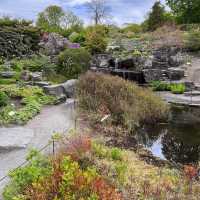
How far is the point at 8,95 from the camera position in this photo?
16359 mm

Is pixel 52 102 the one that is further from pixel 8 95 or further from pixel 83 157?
pixel 83 157

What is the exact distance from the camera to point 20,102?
15656mm

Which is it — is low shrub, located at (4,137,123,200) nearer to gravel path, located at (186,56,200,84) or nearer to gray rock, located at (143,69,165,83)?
gray rock, located at (143,69,165,83)

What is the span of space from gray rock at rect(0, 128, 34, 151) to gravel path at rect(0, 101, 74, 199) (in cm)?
15

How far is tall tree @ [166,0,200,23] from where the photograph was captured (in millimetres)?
47844

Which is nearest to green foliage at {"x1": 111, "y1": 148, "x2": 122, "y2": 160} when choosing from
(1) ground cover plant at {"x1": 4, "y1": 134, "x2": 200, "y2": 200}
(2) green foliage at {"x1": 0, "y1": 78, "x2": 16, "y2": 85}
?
(1) ground cover plant at {"x1": 4, "y1": 134, "x2": 200, "y2": 200}

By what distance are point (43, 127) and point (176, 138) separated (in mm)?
4153

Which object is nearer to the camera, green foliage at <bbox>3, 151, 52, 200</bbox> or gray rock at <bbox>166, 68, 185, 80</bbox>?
green foliage at <bbox>3, 151, 52, 200</bbox>

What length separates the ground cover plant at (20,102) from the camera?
13.4 metres

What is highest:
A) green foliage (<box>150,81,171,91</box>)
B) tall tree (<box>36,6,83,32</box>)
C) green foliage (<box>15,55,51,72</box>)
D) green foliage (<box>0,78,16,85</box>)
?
tall tree (<box>36,6,83,32</box>)

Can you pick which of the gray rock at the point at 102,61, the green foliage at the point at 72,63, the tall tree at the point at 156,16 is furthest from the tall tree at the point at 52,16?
the green foliage at the point at 72,63

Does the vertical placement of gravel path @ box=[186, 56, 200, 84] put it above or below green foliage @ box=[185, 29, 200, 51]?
below

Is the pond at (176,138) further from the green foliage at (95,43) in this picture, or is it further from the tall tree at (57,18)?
the tall tree at (57,18)

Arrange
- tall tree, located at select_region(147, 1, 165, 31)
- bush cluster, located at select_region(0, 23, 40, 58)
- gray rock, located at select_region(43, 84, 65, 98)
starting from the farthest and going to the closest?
tall tree, located at select_region(147, 1, 165, 31) < bush cluster, located at select_region(0, 23, 40, 58) < gray rock, located at select_region(43, 84, 65, 98)
